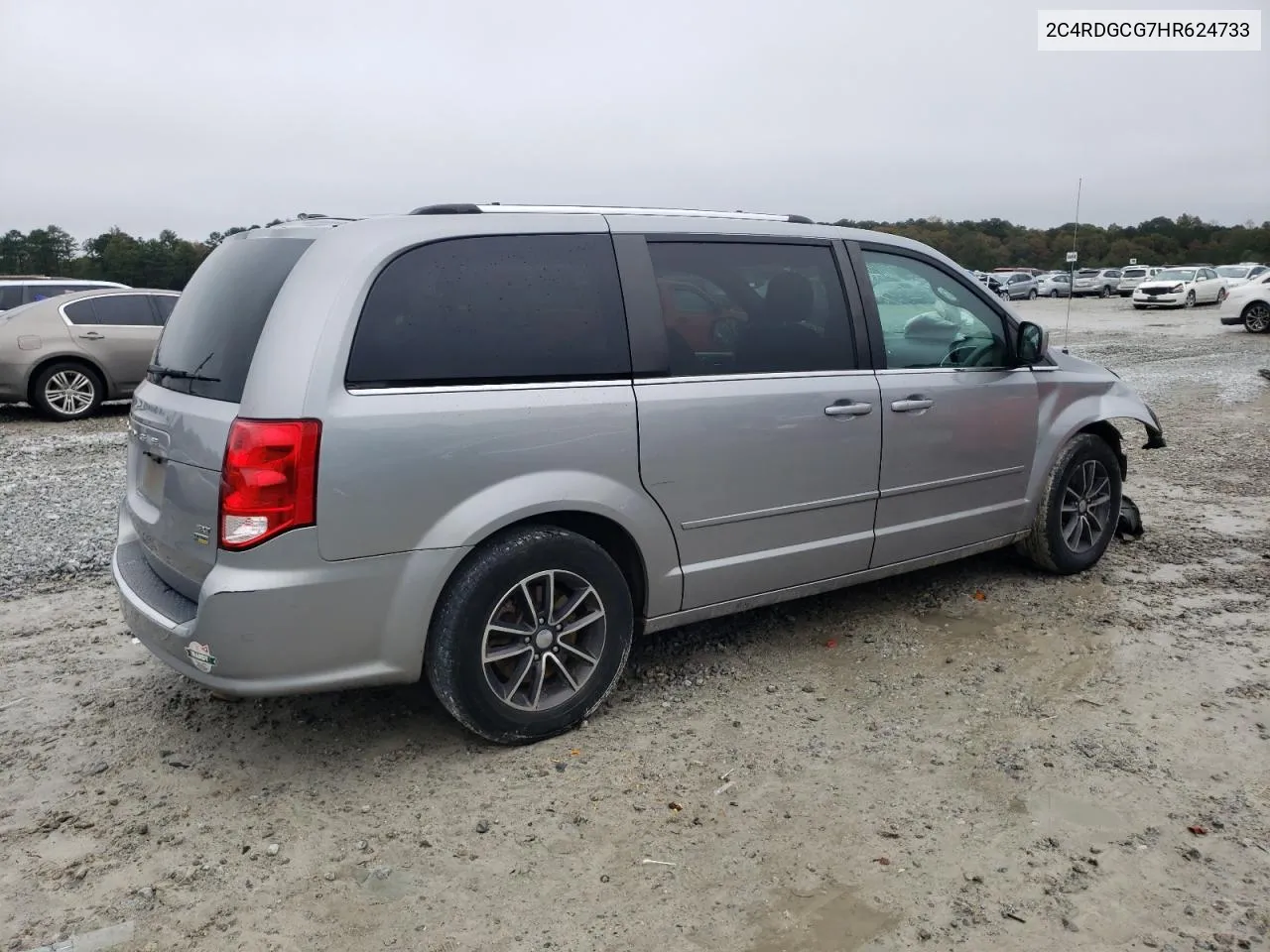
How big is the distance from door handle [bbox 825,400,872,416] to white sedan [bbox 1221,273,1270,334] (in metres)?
22.6

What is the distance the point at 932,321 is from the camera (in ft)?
16.0

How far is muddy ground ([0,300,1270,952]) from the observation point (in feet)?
8.94

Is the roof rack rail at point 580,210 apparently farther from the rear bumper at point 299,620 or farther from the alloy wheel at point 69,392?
the alloy wheel at point 69,392

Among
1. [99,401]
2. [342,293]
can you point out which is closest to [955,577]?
[342,293]

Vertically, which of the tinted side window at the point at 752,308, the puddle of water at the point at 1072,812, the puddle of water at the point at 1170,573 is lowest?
the puddle of water at the point at 1072,812

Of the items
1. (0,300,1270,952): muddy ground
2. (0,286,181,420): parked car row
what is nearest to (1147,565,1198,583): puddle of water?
(0,300,1270,952): muddy ground

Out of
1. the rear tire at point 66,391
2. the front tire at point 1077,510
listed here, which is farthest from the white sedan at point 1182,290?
the rear tire at point 66,391

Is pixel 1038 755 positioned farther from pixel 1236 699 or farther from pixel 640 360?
pixel 640 360

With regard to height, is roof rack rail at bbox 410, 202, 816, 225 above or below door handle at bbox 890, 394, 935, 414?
above

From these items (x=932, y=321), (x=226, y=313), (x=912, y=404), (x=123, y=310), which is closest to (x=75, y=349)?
(x=123, y=310)

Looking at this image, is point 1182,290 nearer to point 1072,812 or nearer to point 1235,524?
point 1235,524

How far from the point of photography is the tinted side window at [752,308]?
12.9 ft

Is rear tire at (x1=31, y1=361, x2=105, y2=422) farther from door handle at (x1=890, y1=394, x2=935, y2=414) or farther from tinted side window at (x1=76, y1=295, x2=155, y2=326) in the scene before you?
door handle at (x1=890, y1=394, x2=935, y2=414)

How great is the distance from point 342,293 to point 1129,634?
3.77m
